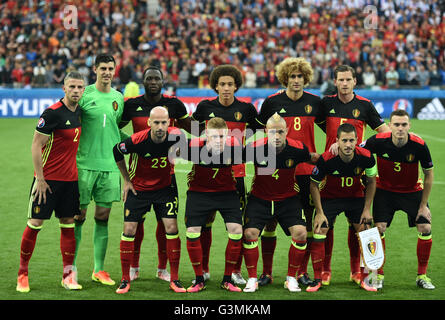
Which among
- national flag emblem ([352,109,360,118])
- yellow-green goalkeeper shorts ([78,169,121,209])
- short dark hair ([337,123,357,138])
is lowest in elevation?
yellow-green goalkeeper shorts ([78,169,121,209])

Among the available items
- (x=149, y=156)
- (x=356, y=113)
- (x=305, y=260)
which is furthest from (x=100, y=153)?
(x=356, y=113)

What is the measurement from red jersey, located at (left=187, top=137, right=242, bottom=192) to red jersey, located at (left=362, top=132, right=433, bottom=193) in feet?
4.72

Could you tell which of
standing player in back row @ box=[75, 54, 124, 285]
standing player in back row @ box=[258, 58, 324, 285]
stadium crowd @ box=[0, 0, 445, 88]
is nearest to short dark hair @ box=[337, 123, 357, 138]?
standing player in back row @ box=[258, 58, 324, 285]

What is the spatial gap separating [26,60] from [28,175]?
44.8 feet

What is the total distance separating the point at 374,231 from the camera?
704cm

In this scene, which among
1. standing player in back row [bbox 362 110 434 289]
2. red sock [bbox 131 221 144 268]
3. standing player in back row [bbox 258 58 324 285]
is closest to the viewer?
standing player in back row [bbox 362 110 434 289]

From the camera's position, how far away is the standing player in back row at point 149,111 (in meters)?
7.29

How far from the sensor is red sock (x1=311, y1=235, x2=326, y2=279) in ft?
23.3

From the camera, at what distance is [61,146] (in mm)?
6957

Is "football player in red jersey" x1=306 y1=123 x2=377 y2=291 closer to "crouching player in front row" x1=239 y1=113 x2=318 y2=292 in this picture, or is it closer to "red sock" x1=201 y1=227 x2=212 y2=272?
"crouching player in front row" x1=239 y1=113 x2=318 y2=292

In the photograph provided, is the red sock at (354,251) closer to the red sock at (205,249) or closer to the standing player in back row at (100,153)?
the red sock at (205,249)

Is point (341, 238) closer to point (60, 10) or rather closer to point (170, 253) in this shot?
point (170, 253)

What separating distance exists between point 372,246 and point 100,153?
2995 millimetres

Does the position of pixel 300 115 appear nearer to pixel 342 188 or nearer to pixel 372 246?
pixel 342 188
